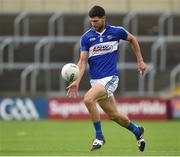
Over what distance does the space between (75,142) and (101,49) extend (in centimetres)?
435

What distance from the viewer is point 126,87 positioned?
1259 inches

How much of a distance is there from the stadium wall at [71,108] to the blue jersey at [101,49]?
1590cm

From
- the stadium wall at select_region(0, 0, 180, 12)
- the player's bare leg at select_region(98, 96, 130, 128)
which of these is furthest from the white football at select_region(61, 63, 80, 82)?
the stadium wall at select_region(0, 0, 180, 12)

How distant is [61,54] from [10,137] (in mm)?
13738

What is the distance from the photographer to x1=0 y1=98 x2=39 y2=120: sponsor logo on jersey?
30.2 metres

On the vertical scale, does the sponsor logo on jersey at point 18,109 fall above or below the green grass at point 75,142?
below

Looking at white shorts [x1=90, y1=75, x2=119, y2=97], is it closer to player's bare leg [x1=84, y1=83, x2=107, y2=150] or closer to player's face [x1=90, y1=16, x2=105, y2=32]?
player's bare leg [x1=84, y1=83, x2=107, y2=150]

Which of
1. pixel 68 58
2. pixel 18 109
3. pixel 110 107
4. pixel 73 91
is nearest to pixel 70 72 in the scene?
pixel 73 91

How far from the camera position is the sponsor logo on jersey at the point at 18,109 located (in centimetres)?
3020

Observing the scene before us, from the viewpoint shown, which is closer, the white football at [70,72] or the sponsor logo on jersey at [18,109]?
the white football at [70,72]

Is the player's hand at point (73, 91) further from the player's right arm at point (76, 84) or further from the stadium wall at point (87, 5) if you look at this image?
the stadium wall at point (87, 5)

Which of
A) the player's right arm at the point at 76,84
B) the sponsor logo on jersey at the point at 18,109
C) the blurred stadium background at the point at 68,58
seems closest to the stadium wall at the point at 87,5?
the blurred stadium background at the point at 68,58

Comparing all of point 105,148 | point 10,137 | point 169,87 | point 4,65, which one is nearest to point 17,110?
point 4,65

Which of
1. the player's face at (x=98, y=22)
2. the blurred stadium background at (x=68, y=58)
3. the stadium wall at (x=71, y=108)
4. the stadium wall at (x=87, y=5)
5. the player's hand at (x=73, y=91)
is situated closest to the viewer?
the player's hand at (x=73, y=91)
